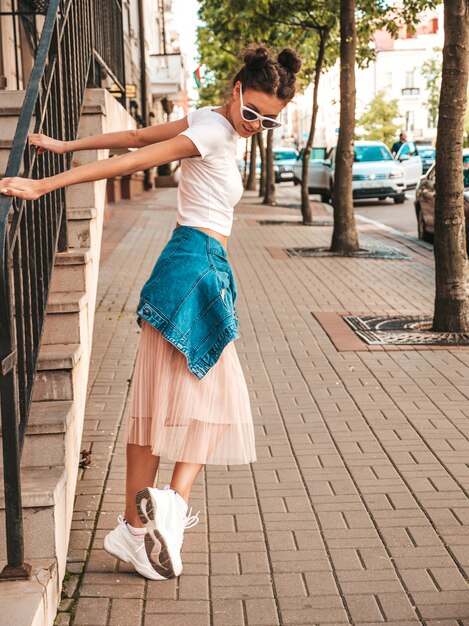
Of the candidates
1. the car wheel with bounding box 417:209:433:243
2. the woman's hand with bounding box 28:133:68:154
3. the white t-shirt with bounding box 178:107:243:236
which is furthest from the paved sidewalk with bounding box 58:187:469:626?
the car wheel with bounding box 417:209:433:243

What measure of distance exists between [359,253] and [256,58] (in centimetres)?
1213

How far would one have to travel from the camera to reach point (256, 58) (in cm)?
377

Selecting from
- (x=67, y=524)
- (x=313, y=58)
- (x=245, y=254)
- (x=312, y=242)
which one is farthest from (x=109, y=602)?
(x=313, y=58)

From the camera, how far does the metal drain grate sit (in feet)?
50.7

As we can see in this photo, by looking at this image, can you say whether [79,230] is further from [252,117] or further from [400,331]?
[400,331]

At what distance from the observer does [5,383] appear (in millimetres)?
3225

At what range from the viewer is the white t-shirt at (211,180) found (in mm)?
3770

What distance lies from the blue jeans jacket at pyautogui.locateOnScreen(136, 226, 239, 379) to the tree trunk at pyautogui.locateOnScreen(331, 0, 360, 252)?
1197 cm

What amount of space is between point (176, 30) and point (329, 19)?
7179cm

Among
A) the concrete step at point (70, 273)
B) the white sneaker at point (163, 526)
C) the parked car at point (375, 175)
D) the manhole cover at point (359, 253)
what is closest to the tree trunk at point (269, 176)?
the parked car at point (375, 175)

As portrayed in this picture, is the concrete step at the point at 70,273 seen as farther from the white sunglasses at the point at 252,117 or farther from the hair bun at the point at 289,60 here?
the hair bun at the point at 289,60

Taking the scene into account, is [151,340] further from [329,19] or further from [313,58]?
[313,58]

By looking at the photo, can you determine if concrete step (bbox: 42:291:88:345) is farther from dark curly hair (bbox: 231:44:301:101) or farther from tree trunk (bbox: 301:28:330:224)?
tree trunk (bbox: 301:28:330:224)

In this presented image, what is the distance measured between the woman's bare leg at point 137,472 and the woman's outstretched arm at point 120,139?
1.19 metres
